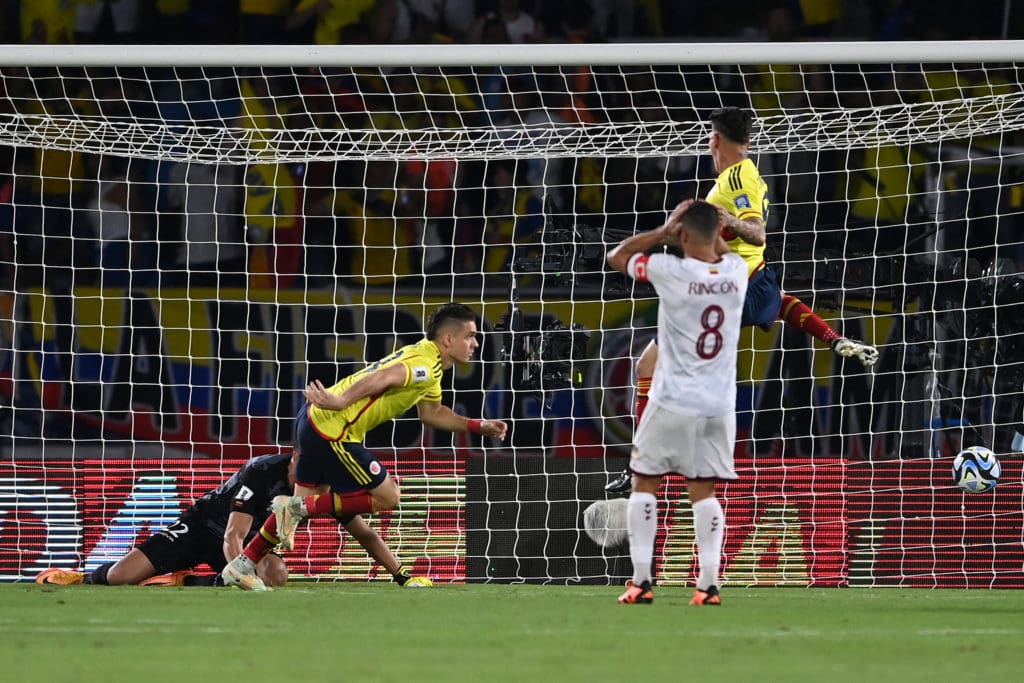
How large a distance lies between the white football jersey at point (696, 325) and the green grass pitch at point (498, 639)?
0.82 m

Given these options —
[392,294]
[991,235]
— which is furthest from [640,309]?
[991,235]

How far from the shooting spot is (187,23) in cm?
1535

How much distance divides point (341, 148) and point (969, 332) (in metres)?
5.77

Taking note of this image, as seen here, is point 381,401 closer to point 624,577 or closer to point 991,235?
point 624,577

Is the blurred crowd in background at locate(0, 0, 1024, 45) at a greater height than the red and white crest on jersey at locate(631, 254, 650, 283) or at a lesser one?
greater

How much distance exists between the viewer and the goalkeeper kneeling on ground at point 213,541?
910 cm

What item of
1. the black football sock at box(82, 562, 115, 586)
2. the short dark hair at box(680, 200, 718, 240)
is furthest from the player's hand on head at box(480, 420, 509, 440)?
the black football sock at box(82, 562, 115, 586)

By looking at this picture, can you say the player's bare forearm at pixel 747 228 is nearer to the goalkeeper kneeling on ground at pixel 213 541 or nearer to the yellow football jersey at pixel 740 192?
the yellow football jersey at pixel 740 192

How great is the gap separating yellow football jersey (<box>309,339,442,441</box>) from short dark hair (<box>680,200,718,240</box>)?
237 cm

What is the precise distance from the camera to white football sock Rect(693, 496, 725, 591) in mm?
6336

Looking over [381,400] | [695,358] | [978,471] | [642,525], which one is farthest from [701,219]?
[978,471]

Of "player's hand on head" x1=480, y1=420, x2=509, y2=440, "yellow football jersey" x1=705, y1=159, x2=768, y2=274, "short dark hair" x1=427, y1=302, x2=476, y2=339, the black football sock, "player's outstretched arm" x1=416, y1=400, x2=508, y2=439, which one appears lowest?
the black football sock

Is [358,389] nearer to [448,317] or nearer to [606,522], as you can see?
[448,317]

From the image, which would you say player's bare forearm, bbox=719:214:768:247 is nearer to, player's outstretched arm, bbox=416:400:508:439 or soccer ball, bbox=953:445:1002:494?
player's outstretched arm, bbox=416:400:508:439
